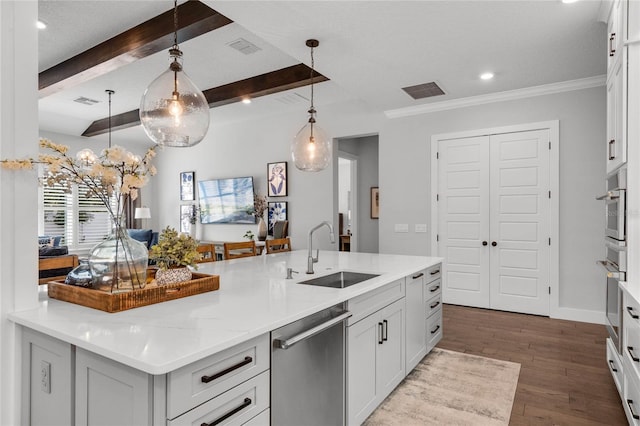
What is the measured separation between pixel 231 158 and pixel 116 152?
228 inches

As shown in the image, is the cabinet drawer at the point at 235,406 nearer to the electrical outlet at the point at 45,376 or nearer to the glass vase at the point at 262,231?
the electrical outlet at the point at 45,376

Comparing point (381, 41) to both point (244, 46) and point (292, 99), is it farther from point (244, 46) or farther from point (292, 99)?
point (292, 99)

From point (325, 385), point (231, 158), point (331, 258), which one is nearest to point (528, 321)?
point (331, 258)

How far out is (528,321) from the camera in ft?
14.2

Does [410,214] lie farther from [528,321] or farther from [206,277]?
[206,277]

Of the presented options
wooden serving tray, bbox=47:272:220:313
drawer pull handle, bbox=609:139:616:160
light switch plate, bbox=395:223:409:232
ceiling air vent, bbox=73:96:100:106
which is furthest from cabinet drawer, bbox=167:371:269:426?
ceiling air vent, bbox=73:96:100:106

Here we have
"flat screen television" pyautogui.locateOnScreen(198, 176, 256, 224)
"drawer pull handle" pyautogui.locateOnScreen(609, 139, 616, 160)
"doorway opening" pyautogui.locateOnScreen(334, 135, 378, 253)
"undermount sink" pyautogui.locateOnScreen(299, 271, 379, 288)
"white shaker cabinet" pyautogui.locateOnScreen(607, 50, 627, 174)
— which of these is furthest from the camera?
"doorway opening" pyautogui.locateOnScreen(334, 135, 378, 253)

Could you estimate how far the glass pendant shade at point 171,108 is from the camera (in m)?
2.08

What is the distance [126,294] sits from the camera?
1612 millimetres

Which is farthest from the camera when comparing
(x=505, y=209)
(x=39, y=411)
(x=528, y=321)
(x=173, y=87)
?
(x=505, y=209)

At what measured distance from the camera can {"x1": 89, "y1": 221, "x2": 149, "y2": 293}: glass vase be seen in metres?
1.70

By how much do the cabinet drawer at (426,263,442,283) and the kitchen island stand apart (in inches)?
46.8

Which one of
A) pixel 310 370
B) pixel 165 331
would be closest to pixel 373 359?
pixel 310 370

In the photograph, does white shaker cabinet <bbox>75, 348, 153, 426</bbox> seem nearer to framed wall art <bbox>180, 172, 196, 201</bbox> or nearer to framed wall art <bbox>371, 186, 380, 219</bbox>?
framed wall art <bbox>371, 186, 380, 219</bbox>
